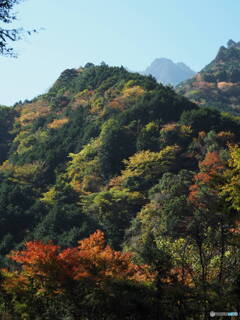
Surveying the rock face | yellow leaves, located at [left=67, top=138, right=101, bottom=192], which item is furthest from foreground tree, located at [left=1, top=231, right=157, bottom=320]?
the rock face

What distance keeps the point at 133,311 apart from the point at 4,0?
11048mm

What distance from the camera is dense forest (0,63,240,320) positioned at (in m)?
15.1

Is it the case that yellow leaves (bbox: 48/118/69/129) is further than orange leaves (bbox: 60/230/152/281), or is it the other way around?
yellow leaves (bbox: 48/118/69/129)

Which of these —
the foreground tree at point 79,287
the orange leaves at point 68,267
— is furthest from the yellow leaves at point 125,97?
the orange leaves at point 68,267

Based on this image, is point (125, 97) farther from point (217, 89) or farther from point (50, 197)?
point (217, 89)

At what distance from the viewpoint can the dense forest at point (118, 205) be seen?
49.7 ft

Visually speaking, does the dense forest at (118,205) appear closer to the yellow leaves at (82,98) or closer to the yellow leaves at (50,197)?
the yellow leaves at (50,197)

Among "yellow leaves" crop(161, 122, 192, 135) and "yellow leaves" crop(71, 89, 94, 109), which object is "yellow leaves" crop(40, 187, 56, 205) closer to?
"yellow leaves" crop(161, 122, 192, 135)

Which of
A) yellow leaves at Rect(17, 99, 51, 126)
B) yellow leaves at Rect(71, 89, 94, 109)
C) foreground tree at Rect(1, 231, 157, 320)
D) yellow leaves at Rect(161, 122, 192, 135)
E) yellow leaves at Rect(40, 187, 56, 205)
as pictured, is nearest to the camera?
foreground tree at Rect(1, 231, 157, 320)

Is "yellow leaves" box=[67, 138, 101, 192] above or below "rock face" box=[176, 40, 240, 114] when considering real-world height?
below

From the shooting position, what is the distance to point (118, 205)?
47500 mm

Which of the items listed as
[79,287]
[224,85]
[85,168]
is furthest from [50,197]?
[224,85]

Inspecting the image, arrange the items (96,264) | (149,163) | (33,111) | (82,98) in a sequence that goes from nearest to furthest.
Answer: (96,264)
(149,163)
(82,98)
(33,111)

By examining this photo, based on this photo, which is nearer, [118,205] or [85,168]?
[118,205]
